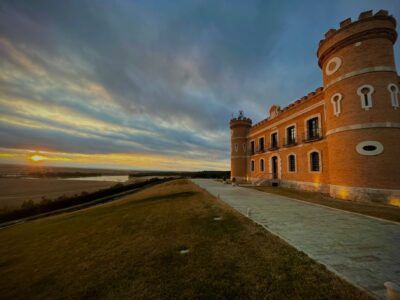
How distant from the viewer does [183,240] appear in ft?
16.4

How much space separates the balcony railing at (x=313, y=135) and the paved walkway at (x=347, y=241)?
31.6 feet

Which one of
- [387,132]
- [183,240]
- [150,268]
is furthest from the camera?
[387,132]

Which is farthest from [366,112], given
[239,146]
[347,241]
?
[239,146]

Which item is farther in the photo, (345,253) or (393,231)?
(393,231)

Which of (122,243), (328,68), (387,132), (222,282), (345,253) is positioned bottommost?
(122,243)

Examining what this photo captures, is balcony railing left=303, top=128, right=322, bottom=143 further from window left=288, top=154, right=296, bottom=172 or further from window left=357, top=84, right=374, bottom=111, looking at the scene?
window left=357, top=84, right=374, bottom=111

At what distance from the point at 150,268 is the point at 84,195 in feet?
77.3

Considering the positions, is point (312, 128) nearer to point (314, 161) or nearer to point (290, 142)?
point (290, 142)

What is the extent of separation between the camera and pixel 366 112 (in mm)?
10766

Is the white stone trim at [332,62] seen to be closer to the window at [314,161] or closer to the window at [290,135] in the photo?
the window at [314,161]

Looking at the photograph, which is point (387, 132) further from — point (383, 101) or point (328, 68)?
point (328, 68)

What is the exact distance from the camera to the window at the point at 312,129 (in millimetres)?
15807

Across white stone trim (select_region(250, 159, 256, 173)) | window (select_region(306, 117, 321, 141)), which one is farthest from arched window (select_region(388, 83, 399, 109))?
white stone trim (select_region(250, 159, 256, 173))

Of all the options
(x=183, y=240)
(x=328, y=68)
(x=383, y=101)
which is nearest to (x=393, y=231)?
(x=183, y=240)
